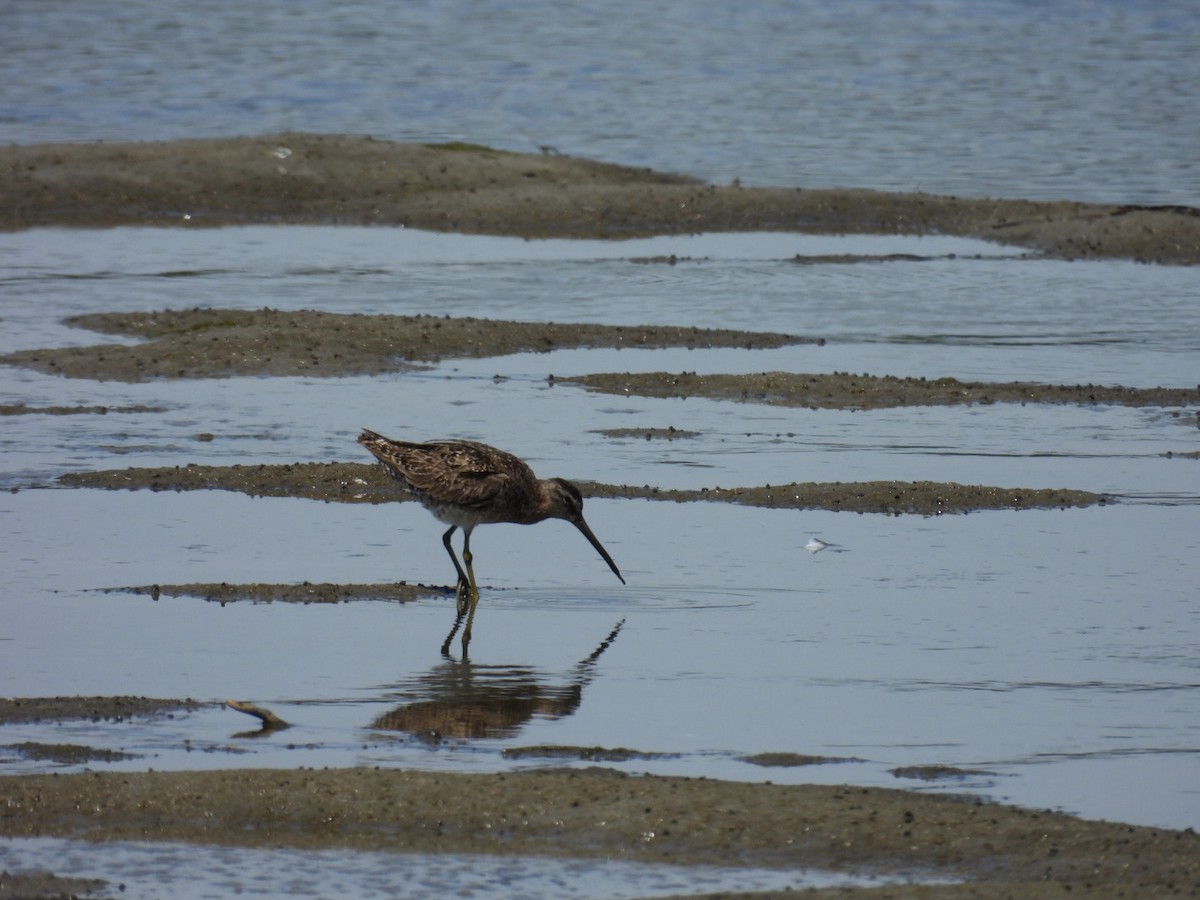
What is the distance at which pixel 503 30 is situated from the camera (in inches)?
1743

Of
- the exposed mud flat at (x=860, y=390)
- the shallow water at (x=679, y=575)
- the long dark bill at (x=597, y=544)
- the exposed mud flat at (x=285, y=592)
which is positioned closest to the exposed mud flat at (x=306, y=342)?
the shallow water at (x=679, y=575)

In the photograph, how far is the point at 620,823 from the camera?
7.53 metres

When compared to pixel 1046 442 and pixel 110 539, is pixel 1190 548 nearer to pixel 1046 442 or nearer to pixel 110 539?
pixel 1046 442

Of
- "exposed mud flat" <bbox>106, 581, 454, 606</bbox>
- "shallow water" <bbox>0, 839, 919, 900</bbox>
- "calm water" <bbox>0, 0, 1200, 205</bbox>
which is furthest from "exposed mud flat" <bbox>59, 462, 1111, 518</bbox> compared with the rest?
"calm water" <bbox>0, 0, 1200, 205</bbox>

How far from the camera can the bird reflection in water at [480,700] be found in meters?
8.72

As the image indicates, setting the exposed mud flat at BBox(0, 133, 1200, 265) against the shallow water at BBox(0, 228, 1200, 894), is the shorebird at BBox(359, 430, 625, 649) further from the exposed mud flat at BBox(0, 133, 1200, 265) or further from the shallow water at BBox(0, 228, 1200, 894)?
the exposed mud flat at BBox(0, 133, 1200, 265)

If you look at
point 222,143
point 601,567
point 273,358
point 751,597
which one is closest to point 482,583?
point 601,567

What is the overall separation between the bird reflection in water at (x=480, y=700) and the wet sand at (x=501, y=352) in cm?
75

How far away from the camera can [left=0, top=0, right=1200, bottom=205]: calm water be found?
29.1m

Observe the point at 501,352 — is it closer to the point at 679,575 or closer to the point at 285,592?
the point at 679,575

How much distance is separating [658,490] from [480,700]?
3.87 metres

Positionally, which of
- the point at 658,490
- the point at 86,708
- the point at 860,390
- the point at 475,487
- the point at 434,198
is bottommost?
the point at 86,708

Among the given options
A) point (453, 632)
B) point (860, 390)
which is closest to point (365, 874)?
point (453, 632)

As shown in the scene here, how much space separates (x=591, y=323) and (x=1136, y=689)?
963 centimetres
